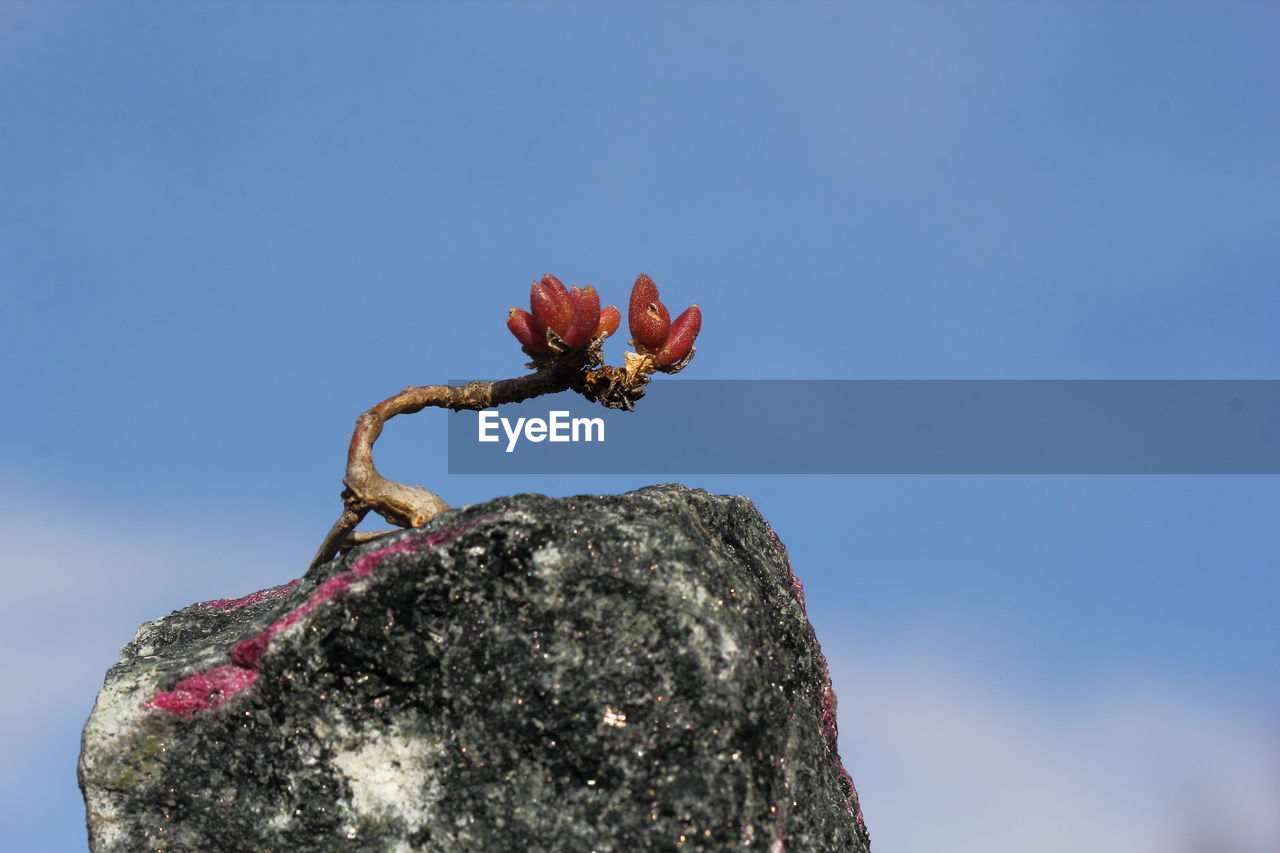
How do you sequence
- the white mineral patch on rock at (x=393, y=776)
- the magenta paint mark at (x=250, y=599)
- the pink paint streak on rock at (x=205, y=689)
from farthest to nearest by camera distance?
1. the magenta paint mark at (x=250, y=599)
2. the pink paint streak on rock at (x=205, y=689)
3. the white mineral patch on rock at (x=393, y=776)

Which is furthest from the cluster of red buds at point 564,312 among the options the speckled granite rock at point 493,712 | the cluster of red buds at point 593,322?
the speckled granite rock at point 493,712

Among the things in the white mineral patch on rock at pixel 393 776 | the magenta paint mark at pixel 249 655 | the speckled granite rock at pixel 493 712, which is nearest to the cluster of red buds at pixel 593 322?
the speckled granite rock at pixel 493 712

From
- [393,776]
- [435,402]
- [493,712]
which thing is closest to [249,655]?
[393,776]

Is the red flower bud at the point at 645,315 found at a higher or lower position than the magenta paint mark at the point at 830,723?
higher

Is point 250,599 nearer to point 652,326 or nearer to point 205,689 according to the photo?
point 205,689

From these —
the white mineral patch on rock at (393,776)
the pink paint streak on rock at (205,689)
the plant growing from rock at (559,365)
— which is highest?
the plant growing from rock at (559,365)

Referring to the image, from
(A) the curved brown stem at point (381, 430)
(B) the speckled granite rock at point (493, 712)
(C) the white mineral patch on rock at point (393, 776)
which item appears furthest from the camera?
(A) the curved brown stem at point (381, 430)

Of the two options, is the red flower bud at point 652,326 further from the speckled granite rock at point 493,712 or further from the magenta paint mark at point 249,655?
the magenta paint mark at point 249,655

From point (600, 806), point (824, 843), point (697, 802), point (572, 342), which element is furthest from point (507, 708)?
point (572, 342)

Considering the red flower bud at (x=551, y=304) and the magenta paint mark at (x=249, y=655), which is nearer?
the magenta paint mark at (x=249, y=655)

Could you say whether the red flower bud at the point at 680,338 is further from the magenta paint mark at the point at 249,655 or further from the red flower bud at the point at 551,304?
the magenta paint mark at the point at 249,655
